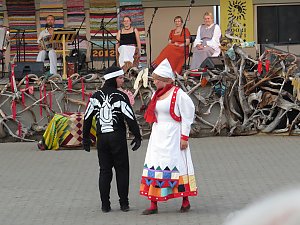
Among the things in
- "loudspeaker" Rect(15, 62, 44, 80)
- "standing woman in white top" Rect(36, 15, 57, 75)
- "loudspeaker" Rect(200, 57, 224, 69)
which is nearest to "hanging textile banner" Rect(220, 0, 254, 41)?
"loudspeaker" Rect(200, 57, 224, 69)

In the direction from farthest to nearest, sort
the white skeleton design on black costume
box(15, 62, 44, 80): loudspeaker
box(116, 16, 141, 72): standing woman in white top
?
1. box(116, 16, 141, 72): standing woman in white top
2. box(15, 62, 44, 80): loudspeaker
3. the white skeleton design on black costume

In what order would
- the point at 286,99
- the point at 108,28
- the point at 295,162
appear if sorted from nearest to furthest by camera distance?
the point at 295,162 < the point at 286,99 < the point at 108,28

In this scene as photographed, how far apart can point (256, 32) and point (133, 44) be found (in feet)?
11.7

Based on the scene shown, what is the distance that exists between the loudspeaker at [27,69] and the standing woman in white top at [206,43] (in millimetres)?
2892

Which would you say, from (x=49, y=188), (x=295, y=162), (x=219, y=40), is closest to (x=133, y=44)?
(x=219, y=40)

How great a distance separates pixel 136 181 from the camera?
10.2 m

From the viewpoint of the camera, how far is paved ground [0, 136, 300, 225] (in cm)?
805

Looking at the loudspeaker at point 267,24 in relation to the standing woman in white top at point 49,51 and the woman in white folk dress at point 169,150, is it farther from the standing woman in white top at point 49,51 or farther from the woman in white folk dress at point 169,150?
the woman in white folk dress at point 169,150

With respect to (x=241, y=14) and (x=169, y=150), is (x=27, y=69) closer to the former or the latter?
(x=241, y=14)

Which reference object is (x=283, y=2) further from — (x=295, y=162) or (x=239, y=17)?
(x=295, y=162)

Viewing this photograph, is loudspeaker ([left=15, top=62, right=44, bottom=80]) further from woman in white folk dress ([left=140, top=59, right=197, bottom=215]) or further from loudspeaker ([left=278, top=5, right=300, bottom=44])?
woman in white folk dress ([left=140, top=59, right=197, bottom=215])

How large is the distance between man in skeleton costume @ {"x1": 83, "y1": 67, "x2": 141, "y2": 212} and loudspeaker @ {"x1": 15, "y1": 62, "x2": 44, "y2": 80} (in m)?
6.70

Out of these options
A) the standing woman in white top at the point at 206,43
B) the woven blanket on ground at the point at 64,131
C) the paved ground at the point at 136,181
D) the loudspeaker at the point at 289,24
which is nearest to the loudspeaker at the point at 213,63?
the standing woman in white top at the point at 206,43

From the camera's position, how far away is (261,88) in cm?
1414
